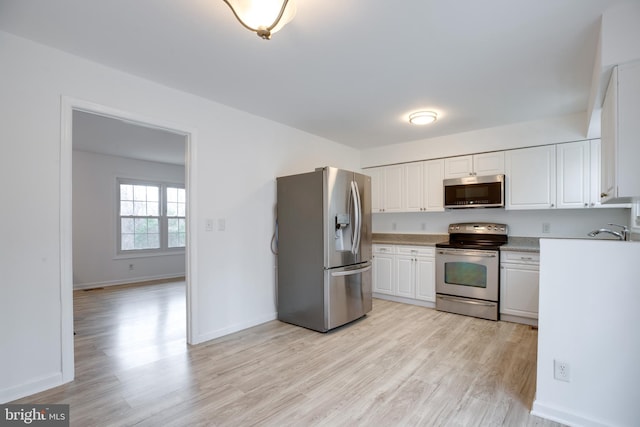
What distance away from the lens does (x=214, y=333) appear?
317 centimetres

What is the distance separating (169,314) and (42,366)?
195 cm

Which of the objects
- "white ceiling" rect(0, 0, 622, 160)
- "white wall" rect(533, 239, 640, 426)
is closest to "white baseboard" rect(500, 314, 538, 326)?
"white wall" rect(533, 239, 640, 426)

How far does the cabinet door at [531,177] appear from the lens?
3.66 metres

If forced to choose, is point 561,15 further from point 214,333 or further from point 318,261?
point 214,333

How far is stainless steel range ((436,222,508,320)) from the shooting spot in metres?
3.73

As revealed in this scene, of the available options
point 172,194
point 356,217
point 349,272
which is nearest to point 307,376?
point 349,272

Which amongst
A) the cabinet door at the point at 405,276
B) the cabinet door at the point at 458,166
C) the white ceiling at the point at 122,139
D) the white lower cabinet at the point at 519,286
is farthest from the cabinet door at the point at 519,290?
the white ceiling at the point at 122,139

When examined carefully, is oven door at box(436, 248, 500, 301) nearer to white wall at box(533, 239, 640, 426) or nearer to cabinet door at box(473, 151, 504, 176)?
Result: cabinet door at box(473, 151, 504, 176)

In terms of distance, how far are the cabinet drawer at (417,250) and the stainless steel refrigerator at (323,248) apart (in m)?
0.92

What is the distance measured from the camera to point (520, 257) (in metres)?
3.60

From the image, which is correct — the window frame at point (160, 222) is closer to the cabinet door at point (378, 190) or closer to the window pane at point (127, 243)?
the window pane at point (127, 243)

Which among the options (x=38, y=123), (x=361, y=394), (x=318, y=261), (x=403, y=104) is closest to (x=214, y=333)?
(x=318, y=261)

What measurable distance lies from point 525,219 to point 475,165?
38.2 inches

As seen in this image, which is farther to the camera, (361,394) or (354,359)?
(354,359)
